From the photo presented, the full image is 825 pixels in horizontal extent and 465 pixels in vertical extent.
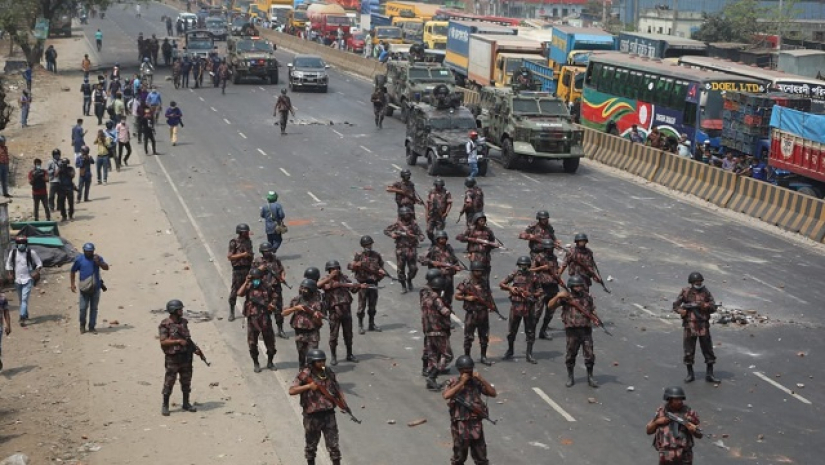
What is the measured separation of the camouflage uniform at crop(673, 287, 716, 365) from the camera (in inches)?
698

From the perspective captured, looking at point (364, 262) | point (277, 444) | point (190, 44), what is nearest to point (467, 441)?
point (277, 444)

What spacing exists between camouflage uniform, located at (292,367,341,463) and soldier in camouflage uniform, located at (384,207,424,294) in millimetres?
8607

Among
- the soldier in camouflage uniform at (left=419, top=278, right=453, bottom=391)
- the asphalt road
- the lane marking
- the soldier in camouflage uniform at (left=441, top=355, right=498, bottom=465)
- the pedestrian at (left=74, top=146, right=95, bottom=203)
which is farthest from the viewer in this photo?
the pedestrian at (left=74, top=146, right=95, bottom=203)

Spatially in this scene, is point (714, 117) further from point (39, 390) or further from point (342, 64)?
point (342, 64)

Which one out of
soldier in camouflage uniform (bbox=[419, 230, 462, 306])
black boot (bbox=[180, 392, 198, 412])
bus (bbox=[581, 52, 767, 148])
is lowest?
black boot (bbox=[180, 392, 198, 412])

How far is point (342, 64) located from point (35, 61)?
691 inches

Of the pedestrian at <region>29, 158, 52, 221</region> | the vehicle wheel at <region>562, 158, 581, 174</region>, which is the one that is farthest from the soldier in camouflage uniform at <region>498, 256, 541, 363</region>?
the vehicle wheel at <region>562, 158, 581, 174</region>

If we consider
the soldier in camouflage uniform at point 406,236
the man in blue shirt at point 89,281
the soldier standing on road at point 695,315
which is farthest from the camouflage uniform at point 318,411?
the soldier in camouflage uniform at point 406,236

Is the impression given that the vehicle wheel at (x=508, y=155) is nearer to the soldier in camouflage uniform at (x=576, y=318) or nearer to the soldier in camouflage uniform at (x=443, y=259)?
the soldier in camouflage uniform at (x=443, y=259)

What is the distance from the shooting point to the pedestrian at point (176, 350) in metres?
16.3

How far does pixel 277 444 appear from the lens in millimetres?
15617

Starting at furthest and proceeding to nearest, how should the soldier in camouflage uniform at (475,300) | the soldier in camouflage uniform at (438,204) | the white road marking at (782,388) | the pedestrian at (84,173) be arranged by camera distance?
the pedestrian at (84,173)
the soldier in camouflage uniform at (438,204)
the soldier in camouflage uniform at (475,300)
the white road marking at (782,388)

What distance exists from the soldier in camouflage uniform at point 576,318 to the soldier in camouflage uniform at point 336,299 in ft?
10.3

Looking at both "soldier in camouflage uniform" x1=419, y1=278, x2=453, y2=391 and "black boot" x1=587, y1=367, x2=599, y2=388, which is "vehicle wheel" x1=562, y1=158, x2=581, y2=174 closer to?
"black boot" x1=587, y1=367, x2=599, y2=388
